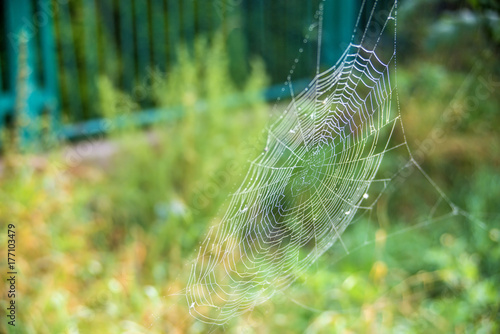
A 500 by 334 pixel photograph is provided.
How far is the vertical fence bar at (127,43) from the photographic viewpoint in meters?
4.89

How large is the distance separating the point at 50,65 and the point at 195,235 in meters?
1.84

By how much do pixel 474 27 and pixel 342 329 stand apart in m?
2.19

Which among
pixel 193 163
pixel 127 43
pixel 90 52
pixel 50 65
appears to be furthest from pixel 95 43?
pixel 193 163

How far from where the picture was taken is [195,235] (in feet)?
11.6

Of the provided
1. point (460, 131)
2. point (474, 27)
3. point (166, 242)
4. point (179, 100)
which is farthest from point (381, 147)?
point (166, 242)

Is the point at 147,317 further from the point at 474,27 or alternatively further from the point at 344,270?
the point at 474,27

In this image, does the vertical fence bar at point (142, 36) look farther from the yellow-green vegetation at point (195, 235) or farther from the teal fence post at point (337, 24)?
the teal fence post at point (337, 24)

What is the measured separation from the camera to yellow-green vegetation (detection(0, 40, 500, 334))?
2693 mm

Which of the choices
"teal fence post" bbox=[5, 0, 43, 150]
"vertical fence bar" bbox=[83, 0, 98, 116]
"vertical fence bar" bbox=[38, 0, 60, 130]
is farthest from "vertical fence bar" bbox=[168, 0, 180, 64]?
"teal fence post" bbox=[5, 0, 43, 150]

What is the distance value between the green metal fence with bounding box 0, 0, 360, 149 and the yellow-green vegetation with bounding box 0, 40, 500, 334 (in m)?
0.30

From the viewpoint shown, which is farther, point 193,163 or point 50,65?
point 50,65

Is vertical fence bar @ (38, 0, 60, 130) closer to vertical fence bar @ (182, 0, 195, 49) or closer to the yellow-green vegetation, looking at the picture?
the yellow-green vegetation

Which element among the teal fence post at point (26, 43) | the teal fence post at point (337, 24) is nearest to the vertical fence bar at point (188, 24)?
the teal fence post at point (26, 43)

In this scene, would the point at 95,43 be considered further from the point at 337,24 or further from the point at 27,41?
the point at 337,24
